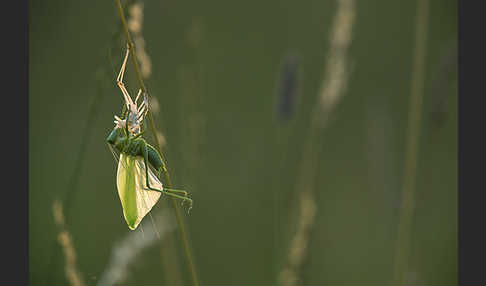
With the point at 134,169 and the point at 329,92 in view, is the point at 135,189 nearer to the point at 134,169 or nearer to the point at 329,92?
the point at 134,169

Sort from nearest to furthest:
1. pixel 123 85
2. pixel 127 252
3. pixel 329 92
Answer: pixel 123 85, pixel 127 252, pixel 329 92

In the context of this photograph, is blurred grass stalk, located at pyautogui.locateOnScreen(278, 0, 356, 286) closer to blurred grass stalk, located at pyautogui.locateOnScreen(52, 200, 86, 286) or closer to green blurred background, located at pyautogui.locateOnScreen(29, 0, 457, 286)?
green blurred background, located at pyautogui.locateOnScreen(29, 0, 457, 286)

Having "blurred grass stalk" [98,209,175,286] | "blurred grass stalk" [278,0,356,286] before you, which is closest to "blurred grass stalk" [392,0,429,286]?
"blurred grass stalk" [278,0,356,286]

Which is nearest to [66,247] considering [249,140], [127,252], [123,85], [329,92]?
[127,252]

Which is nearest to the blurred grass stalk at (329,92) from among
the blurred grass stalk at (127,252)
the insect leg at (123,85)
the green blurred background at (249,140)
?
the green blurred background at (249,140)

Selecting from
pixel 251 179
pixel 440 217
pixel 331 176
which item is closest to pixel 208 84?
pixel 251 179

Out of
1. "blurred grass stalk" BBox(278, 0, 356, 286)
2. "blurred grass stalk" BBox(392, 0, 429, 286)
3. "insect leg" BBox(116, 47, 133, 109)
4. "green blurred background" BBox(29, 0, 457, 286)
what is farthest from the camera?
"green blurred background" BBox(29, 0, 457, 286)
